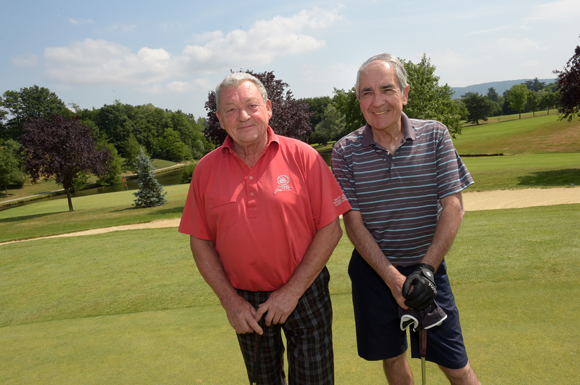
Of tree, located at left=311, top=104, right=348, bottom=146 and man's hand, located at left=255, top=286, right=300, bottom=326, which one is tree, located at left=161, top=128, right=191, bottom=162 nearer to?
tree, located at left=311, top=104, right=348, bottom=146

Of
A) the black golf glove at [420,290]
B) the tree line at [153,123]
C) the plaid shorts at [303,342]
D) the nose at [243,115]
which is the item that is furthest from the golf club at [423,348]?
the tree line at [153,123]

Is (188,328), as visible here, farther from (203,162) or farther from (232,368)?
(203,162)

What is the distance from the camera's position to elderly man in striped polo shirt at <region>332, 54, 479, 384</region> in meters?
2.24

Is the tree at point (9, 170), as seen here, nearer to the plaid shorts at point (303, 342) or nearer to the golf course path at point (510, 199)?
the golf course path at point (510, 199)

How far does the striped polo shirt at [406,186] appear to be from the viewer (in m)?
2.25

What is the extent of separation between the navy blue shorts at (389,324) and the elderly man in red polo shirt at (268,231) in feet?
0.83

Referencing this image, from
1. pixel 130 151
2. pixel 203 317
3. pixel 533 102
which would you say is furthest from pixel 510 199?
pixel 533 102

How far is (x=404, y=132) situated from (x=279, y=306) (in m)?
1.27

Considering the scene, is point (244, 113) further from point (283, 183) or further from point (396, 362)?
point (396, 362)

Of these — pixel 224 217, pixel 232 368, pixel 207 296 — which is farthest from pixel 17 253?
pixel 224 217

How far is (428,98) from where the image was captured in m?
29.4

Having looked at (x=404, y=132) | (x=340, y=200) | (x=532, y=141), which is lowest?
(x=532, y=141)

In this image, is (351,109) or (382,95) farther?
(351,109)

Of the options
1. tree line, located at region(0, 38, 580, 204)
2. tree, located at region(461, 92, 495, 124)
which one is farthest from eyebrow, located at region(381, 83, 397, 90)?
tree, located at region(461, 92, 495, 124)
